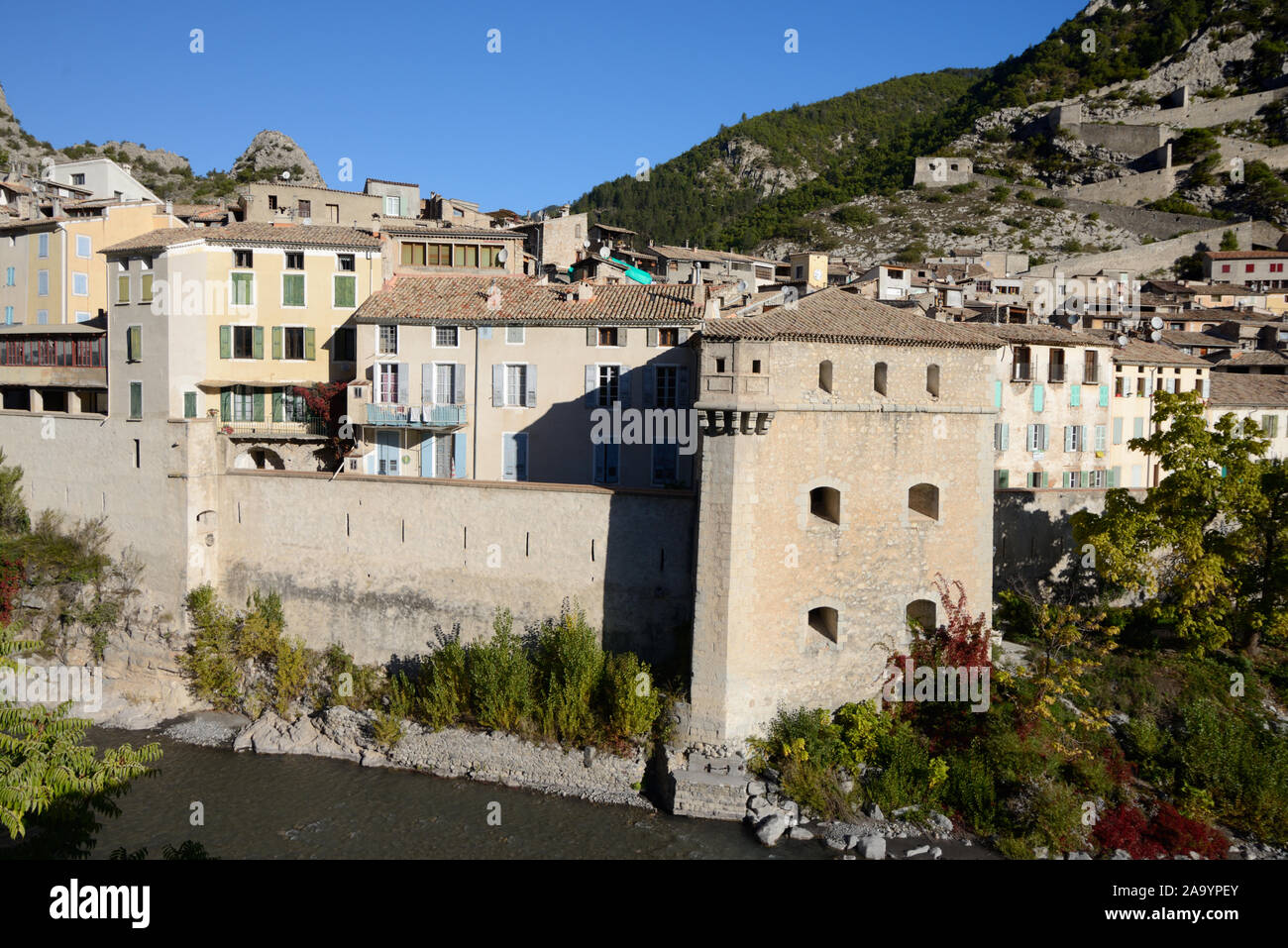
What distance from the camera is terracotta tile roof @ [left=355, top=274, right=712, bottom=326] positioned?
27.2 m

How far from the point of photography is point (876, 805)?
19.8 metres

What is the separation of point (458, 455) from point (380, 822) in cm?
1186

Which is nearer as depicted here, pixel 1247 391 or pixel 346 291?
pixel 346 291

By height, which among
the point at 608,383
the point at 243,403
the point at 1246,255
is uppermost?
the point at 1246,255

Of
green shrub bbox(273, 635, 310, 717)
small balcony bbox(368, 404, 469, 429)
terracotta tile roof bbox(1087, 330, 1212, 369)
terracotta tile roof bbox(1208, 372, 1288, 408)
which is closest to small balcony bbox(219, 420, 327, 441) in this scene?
small balcony bbox(368, 404, 469, 429)

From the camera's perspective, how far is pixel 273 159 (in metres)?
75.1

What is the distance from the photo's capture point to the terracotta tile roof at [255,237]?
94.6 ft

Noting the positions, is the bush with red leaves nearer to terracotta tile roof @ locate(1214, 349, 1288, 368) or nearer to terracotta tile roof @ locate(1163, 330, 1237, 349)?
terracotta tile roof @ locate(1214, 349, 1288, 368)

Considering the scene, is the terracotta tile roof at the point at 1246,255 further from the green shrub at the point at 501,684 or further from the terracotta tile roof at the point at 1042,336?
the green shrub at the point at 501,684

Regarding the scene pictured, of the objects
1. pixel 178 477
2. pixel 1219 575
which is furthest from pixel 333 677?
pixel 1219 575

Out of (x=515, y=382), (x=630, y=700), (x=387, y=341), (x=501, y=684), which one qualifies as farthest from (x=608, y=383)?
(x=630, y=700)

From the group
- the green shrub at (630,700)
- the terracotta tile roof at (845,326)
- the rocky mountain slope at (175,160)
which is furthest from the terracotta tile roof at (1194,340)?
the rocky mountain slope at (175,160)

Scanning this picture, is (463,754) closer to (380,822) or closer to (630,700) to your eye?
(380,822)

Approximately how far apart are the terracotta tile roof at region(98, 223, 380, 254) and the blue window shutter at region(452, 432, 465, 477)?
7096 mm
